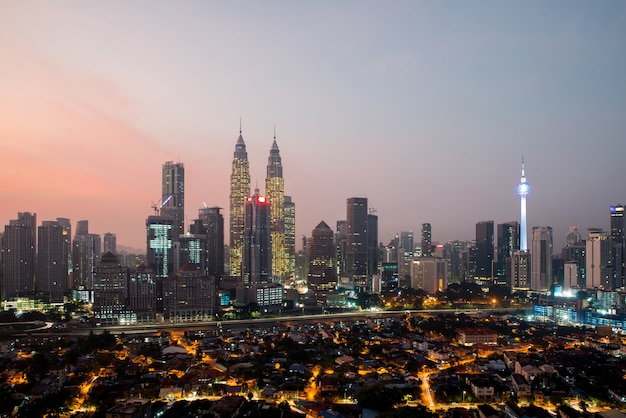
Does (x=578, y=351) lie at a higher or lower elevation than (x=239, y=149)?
lower

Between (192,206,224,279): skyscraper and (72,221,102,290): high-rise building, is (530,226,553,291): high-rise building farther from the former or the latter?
(72,221,102,290): high-rise building

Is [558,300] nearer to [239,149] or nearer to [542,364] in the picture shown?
[542,364]

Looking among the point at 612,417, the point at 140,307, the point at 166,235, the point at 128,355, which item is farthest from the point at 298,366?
the point at 166,235


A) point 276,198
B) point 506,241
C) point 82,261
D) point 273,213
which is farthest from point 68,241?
point 506,241

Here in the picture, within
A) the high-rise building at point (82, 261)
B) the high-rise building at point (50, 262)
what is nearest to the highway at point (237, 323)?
the high-rise building at point (50, 262)

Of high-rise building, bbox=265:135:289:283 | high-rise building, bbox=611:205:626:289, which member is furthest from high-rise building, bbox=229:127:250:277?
high-rise building, bbox=611:205:626:289

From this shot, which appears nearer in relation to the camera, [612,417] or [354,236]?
[612,417]

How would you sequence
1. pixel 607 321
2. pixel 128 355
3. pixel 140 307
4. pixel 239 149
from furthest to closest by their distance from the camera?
pixel 239 149 < pixel 140 307 < pixel 607 321 < pixel 128 355

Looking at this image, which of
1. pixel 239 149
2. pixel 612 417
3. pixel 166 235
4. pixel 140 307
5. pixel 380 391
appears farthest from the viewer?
pixel 239 149
